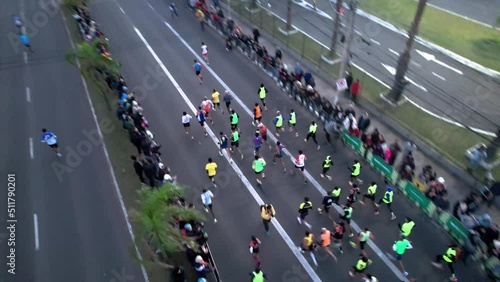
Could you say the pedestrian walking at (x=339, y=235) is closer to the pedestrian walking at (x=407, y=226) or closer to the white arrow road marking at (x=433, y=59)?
the pedestrian walking at (x=407, y=226)

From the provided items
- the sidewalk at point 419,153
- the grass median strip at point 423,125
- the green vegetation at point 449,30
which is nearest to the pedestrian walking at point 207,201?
the sidewalk at point 419,153

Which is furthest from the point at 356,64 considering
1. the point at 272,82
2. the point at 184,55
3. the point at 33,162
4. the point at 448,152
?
the point at 33,162

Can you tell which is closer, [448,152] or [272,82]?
[448,152]

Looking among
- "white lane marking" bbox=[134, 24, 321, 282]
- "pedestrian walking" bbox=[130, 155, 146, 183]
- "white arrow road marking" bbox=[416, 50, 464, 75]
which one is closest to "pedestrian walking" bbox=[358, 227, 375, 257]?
"white lane marking" bbox=[134, 24, 321, 282]

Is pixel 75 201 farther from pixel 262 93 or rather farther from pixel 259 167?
pixel 262 93

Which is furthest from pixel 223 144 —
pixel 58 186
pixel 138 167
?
pixel 58 186

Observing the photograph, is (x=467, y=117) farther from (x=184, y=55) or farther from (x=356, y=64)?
(x=184, y=55)
